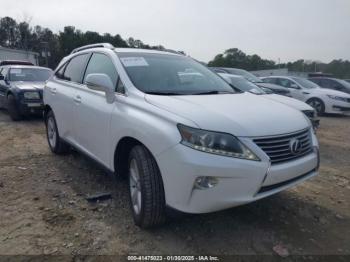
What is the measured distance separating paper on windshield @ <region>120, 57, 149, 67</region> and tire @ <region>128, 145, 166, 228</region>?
1.05 meters

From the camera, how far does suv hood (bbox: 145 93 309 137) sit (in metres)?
2.53

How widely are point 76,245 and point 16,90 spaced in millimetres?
6766

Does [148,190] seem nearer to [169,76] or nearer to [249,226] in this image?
[249,226]

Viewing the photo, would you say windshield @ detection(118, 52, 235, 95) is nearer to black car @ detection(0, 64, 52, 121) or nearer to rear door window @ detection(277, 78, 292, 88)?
black car @ detection(0, 64, 52, 121)

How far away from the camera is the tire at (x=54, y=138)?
16.5 feet

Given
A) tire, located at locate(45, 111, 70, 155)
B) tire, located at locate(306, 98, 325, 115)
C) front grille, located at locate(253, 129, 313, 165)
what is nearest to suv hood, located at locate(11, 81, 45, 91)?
tire, located at locate(45, 111, 70, 155)

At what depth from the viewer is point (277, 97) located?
664cm

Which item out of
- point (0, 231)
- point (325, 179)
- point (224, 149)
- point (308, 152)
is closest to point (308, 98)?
point (325, 179)

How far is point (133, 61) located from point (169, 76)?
1.43 feet

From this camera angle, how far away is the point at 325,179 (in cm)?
449

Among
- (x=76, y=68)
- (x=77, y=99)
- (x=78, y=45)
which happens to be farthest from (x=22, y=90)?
(x=78, y=45)

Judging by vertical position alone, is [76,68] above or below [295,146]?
above

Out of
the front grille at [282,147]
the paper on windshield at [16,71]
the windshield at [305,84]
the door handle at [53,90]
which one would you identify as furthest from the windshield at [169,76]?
the windshield at [305,84]

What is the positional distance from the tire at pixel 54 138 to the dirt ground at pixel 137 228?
51 centimetres
